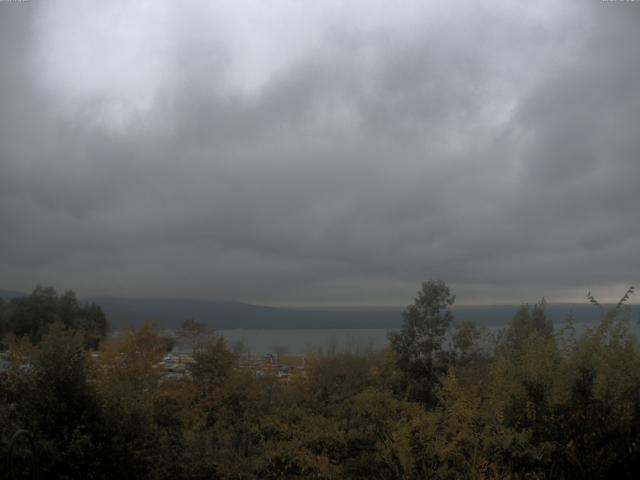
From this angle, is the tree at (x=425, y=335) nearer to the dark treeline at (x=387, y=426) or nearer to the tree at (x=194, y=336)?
the dark treeline at (x=387, y=426)

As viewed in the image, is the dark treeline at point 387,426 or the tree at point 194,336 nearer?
the dark treeline at point 387,426

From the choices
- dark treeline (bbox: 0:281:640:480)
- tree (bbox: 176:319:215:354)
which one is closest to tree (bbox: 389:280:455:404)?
dark treeline (bbox: 0:281:640:480)

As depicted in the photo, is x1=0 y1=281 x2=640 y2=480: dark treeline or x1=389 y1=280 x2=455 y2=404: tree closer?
x1=0 y1=281 x2=640 y2=480: dark treeline

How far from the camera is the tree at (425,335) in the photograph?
20047 mm

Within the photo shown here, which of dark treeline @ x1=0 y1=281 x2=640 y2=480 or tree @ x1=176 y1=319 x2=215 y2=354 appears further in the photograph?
tree @ x1=176 y1=319 x2=215 y2=354

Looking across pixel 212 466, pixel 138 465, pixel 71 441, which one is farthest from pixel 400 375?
pixel 71 441

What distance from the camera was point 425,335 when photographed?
795 inches

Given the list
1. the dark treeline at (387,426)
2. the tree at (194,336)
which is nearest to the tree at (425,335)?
the dark treeline at (387,426)

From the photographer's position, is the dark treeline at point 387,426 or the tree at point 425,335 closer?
the dark treeline at point 387,426

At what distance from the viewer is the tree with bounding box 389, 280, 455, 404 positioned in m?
20.0

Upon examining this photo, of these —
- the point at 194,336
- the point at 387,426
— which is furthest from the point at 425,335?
the point at 194,336

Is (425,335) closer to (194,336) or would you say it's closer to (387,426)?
(387,426)

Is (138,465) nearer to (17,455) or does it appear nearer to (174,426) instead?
(17,455)

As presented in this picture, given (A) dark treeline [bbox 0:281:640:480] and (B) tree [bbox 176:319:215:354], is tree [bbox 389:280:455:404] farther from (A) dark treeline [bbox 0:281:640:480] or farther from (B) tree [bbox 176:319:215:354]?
(B) tree [bbox 176:319:215:354]
